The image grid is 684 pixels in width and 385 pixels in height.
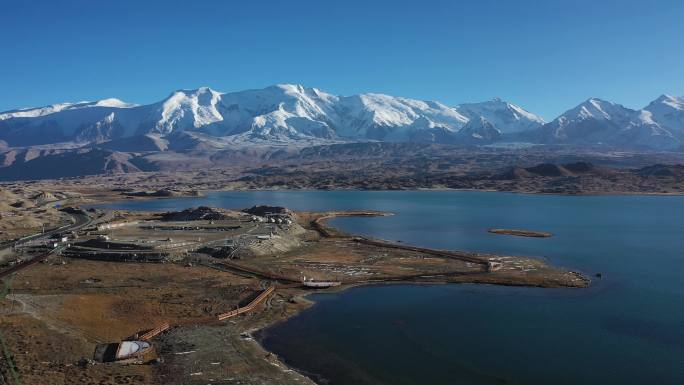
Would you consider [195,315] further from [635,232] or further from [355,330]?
[635,232]

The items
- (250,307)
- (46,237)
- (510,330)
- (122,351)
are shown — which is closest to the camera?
(122,351)

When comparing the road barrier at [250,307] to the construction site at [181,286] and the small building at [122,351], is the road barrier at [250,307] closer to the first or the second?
the construction site at [181,286]

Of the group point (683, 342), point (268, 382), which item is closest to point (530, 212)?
point (683, 342)

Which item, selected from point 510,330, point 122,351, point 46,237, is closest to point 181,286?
point 122,351

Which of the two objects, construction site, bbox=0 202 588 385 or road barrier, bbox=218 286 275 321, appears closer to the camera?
construction site, bbox=0 202 588 385

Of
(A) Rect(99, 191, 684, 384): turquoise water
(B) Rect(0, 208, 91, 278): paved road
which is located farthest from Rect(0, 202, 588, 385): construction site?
(A) Rect(99, 191, 684, 384): turquoise water

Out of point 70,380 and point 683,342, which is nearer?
point 70,380

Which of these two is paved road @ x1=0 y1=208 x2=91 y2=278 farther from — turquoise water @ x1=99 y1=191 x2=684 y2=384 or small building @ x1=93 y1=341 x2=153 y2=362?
turquoise water @ x1=99 y1=191 x2=684 y2=384

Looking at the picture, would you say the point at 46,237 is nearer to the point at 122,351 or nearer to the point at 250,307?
the point at 250,307
